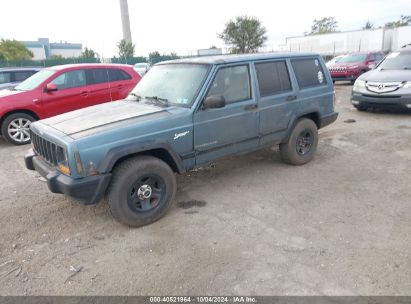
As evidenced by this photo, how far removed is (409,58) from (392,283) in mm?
8292

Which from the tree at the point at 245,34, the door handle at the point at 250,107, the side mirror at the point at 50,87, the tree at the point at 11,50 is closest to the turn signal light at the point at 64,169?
the door handle at the point at 250,107

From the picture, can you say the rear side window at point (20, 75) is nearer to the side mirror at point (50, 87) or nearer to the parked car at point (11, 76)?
the parked car at point (11, 76)

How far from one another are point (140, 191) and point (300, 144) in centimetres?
296

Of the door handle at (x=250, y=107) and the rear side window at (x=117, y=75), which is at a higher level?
the rear side window at (x=117, y=75)

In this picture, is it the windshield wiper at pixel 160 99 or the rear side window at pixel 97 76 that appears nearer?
the windshield wiper at pixel 160 99

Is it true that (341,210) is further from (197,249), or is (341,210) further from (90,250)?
(90,250)

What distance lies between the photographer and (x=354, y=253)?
3035 millimetres

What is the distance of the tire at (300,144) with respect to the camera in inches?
201

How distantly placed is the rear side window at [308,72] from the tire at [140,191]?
2684mm

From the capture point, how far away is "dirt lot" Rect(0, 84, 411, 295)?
8.96ft

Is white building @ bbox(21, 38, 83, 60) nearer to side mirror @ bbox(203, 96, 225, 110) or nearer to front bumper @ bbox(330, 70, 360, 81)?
front bumper @ bbox(330, 70, 360, 81)

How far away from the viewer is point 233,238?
3.36 metres

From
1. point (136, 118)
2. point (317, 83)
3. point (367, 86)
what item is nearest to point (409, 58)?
point (367, 86)

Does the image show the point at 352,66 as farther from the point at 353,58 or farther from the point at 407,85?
the point at 407,85
